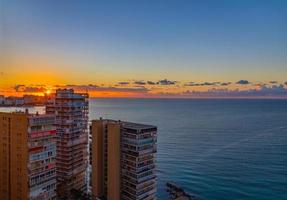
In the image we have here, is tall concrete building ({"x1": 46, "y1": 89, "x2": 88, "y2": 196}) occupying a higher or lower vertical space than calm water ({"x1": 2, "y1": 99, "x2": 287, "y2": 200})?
higher

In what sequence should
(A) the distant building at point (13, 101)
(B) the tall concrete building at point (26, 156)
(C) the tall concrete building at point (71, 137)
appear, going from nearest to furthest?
(B) the tall concrete building at point (26, 156) → (C) the tall concrete building at point (71, 137) → (A) the distant building at point (13, 101)

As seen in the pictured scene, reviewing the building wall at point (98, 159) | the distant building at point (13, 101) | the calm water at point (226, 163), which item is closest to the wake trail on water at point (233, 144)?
the calm water at point (226, 163)

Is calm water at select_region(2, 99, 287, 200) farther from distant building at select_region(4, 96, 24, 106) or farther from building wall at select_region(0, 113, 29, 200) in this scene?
distant building at select_region(4, 96, 24, 106)

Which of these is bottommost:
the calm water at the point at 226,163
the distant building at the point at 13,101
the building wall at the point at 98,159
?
the calm water at the point at 226,163

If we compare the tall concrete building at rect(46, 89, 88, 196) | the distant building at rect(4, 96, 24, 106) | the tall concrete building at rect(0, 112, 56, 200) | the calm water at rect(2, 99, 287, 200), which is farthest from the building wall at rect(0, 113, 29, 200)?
the distant building at rect(4, 96, 24, 106)

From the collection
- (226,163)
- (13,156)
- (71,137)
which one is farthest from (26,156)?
(226,163)

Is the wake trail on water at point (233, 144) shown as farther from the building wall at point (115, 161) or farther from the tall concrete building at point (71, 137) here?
the building wall at point (115, 161)

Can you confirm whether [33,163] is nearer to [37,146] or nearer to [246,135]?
[37,146]
